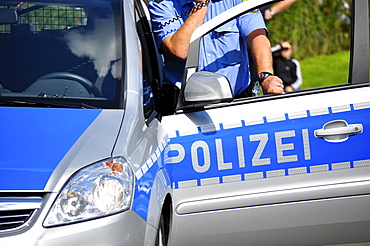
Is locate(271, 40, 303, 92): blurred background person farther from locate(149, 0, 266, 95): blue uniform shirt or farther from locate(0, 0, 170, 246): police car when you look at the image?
locate(0, 0, 170, 246): police car

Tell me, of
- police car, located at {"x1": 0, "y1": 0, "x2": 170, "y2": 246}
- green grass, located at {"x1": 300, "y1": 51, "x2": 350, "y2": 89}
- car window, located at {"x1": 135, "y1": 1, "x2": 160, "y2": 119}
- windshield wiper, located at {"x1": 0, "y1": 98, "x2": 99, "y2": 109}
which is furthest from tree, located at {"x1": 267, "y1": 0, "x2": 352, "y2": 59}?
windshield wiper, located at {"x1": 0, "y1": 98, "x2": 99, "y2": 109}

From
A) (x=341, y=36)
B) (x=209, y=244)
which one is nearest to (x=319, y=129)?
(x=209, y=244)

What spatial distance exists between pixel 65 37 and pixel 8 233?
1.37 m

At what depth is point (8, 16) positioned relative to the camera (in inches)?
160

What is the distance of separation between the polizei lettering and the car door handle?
0.10m

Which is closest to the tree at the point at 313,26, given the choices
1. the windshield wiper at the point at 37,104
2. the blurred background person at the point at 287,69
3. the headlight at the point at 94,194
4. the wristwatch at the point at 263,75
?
the blurred background person at the point at 287,69

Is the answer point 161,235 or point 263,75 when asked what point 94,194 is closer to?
point 161,235

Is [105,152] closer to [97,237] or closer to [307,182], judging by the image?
[97,237]

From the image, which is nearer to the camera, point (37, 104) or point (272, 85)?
point (37, 104)

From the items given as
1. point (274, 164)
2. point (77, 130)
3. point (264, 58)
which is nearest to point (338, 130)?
point (274, 164)

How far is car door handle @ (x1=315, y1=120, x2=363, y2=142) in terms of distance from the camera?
379cm

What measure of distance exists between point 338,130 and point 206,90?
0.75 m

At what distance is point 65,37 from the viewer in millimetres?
3857

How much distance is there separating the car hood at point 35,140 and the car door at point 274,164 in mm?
661
